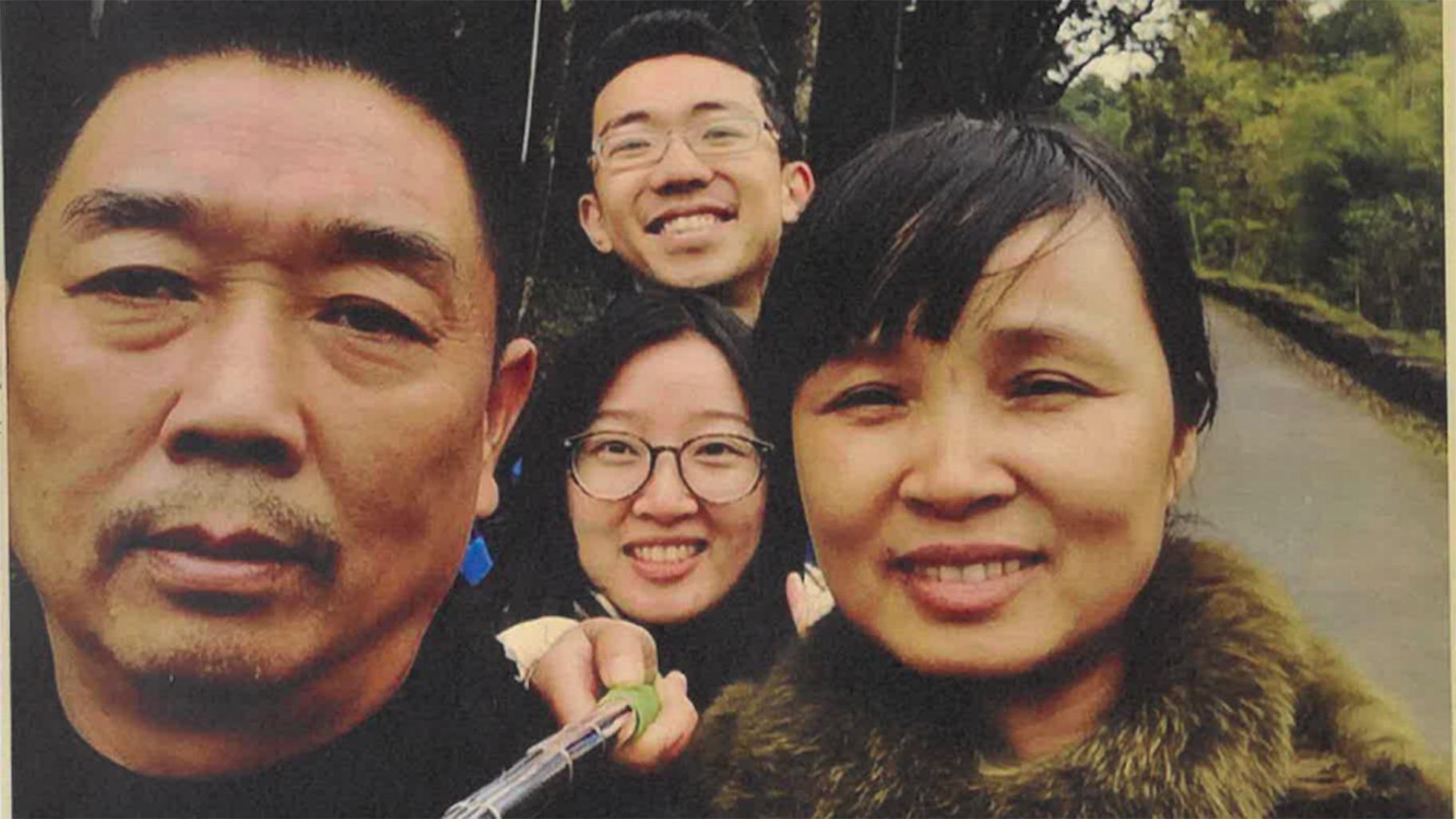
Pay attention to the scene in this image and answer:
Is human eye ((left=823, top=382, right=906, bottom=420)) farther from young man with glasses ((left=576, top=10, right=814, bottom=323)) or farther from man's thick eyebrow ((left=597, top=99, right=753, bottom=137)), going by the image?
man's thick eyebrow ((left=597, top=99, right=753, bottom=137))

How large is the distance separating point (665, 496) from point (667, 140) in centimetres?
92

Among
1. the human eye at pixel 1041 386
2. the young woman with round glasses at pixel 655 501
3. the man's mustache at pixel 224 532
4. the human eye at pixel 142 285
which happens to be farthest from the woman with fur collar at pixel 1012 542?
→ the human eye at pixel 142 285

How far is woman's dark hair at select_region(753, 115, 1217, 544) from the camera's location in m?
3.98

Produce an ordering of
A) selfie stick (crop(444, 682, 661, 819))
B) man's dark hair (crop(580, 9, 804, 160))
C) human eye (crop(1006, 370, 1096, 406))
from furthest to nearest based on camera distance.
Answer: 1. man's dark hair (crop(580, 9, 804, 160))
2. selfie stick (crop(444, 682, 661, 819))
3. human eye (crop(1006, 370, 1096, 406))

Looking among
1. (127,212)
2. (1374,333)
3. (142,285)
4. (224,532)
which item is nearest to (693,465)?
(224,532)

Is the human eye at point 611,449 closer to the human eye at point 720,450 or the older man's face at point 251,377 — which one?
the human eye at point 720,450

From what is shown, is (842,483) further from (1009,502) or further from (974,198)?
(974,198)

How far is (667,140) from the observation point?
4.15 metres

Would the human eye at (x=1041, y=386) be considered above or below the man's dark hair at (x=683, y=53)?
below

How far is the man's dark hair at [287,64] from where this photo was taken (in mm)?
4152

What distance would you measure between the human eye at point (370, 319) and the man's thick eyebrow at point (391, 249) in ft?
0.34

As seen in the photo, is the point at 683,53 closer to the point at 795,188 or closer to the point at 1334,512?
the point at 795,188

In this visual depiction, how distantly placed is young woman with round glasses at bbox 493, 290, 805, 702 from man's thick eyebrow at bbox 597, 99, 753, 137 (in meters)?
0.45

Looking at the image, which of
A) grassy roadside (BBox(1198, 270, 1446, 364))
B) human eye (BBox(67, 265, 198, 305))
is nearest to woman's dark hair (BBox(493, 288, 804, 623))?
human eye (BBox(67, 265, 198, 305))
